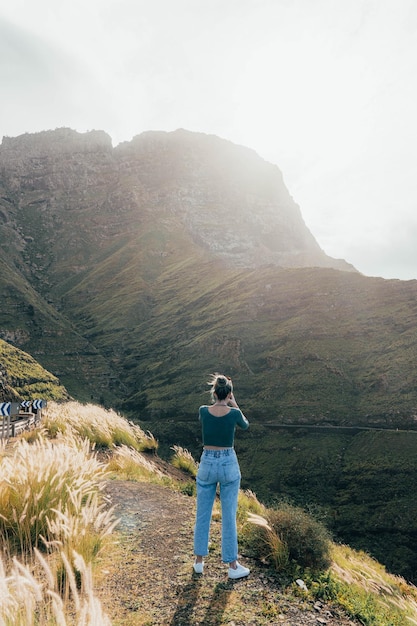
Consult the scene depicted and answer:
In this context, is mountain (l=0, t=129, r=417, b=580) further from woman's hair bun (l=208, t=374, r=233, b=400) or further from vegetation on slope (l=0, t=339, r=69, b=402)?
woman's hair bun (l=208, t=374, r=233, b=400)

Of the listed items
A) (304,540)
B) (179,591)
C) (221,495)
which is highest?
(221,495)

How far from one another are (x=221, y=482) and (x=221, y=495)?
0.17 meters

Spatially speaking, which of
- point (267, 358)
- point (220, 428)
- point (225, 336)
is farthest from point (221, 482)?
point (225, 336)

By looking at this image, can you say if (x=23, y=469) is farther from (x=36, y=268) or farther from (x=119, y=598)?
(x=36, y=268)

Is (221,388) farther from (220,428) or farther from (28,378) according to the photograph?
(28,378)

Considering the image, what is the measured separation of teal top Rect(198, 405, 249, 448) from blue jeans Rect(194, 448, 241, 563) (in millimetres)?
128

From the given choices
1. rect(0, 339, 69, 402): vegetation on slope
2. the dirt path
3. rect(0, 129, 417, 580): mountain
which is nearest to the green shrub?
the dirt path

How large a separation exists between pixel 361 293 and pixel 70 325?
310 ft

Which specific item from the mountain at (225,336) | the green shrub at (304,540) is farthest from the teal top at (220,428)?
the mountain at (225,336)

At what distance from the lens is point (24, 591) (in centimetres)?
253

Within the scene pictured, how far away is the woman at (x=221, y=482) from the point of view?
17.6 feet

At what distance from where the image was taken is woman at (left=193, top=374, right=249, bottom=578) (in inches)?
211

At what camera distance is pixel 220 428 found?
545 centimetres

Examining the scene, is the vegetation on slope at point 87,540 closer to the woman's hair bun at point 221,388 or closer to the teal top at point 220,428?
the teal top at point 220,428
